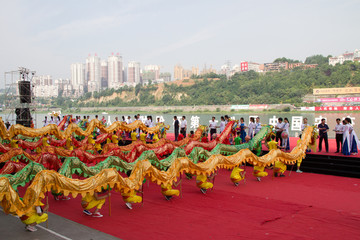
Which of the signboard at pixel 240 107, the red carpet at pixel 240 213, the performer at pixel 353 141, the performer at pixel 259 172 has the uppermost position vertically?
the signboard at pixel 240 107

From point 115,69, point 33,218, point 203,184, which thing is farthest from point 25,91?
point 115,69

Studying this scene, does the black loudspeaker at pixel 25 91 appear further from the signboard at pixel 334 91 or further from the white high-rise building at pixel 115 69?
the white high-rise building at pixel 115 69

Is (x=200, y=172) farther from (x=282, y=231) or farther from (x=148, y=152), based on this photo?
(x=282, y=231)

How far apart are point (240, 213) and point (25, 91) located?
11.0 meters

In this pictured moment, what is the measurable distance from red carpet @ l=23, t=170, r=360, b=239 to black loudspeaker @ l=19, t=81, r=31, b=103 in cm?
854

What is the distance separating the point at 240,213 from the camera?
14.8 feet

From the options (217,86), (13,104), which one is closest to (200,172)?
(13,104)

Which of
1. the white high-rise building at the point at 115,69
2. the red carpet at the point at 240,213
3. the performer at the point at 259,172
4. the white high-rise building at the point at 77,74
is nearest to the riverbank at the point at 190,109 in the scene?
the performer at the point at 259,172

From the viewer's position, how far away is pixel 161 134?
36.5 ft

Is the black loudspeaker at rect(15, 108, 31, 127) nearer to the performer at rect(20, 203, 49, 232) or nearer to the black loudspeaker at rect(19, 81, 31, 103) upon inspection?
the black loudspeaker at rect(19, 81, 31, 103)

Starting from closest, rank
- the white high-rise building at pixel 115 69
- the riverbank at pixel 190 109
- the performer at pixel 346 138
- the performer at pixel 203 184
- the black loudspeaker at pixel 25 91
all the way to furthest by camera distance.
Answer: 1. the performer at pixel 203 184
2. the performer at pixel 346 138
3. the black loudspeaker at pixel 25 91
4. the riverbank at pixel 190 109
5. the white high-rise building at pixel 115 69

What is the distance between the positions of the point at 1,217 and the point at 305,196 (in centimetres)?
477

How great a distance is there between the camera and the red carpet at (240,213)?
3.79 meters

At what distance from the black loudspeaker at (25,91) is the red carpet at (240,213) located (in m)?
8.54
